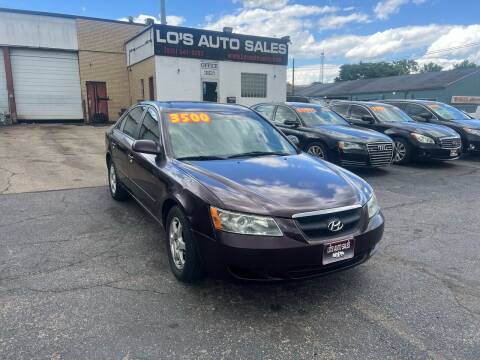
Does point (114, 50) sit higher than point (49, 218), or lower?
higher

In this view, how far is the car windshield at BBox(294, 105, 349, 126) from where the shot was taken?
8.65m

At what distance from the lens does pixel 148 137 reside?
435 cm

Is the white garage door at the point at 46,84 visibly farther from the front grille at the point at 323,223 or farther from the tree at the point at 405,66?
the tree at the point at 405,66

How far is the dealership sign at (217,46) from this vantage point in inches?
727

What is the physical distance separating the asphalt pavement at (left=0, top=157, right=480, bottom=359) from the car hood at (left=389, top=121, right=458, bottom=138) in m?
5.04

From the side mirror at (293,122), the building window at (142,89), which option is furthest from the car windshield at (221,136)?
the building window at (142,89)

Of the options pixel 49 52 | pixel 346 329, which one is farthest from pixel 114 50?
pixel 346 329

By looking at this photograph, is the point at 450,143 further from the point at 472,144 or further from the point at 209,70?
the point at 209,70

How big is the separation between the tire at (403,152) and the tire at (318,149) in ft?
8.34

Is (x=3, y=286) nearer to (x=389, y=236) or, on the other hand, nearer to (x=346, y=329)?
(x=346, y=329)

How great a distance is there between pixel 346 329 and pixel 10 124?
22274 mm

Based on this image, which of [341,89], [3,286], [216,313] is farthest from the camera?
[341,89]

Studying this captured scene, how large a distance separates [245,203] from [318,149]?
18.9 feet

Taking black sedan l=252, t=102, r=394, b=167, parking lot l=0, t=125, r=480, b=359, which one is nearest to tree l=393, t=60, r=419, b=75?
black sedan l=252, t=102, r=394, b=167
